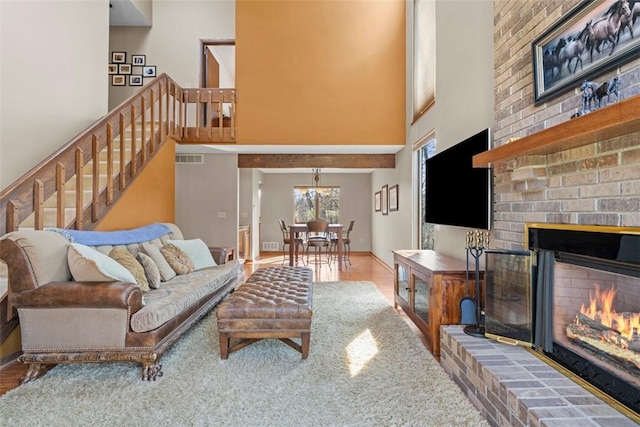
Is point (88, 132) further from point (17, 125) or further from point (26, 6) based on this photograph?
point (26, 6)

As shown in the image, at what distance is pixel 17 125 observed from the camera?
3365 millimetres

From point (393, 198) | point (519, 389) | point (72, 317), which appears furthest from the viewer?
point (393, 198)

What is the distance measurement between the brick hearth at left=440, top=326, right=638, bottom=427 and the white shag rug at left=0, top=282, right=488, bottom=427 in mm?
141

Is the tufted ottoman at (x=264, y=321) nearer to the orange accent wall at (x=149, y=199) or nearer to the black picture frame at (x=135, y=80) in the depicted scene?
the orange accent wall at (x=149, y=199)

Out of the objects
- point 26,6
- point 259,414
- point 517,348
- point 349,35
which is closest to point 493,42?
point 517,348

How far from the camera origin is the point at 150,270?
3014 millimetres

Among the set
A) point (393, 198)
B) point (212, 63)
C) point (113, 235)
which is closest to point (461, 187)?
point (113, 235)

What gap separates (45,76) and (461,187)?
14.6 ft

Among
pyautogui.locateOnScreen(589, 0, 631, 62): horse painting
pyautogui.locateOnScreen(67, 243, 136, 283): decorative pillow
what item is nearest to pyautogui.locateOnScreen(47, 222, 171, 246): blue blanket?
pyautogui.locateOnScreen(67, 243, 136, 283): decorative pillow

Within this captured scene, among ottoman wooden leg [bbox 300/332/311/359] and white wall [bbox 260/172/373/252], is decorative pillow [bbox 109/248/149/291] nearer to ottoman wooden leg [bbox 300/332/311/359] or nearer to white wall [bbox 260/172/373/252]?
ottoman wooden leg [bbox 300/332/311/359]

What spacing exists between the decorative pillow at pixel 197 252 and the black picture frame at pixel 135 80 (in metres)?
4.30

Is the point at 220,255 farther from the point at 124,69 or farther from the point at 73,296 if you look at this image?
the point at 124,69

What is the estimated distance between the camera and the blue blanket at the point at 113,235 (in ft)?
8.89

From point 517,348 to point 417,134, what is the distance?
3.58m
